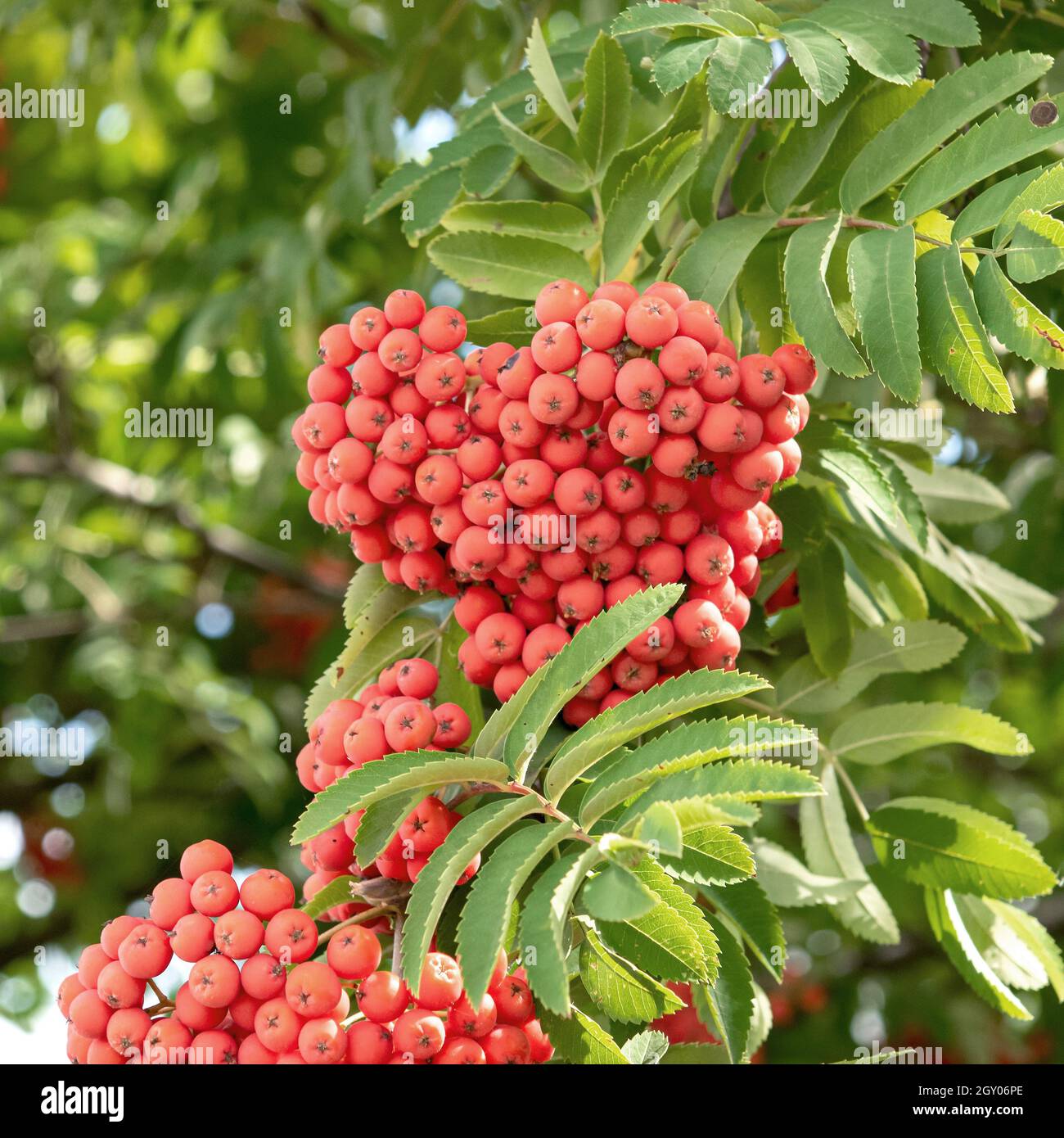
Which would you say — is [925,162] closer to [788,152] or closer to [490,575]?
[788,152]

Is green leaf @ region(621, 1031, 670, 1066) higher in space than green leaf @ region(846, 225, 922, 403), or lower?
lower

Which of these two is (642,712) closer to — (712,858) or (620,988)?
(712,858)

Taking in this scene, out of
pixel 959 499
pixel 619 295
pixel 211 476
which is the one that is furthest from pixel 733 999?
pixel 211 476

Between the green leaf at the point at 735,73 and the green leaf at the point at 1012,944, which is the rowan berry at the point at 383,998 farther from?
the green leaf at the point at 735,73

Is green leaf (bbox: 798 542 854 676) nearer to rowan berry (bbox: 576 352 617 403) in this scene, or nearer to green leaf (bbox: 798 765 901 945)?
green leaf (bbox: 798 765 901 945)

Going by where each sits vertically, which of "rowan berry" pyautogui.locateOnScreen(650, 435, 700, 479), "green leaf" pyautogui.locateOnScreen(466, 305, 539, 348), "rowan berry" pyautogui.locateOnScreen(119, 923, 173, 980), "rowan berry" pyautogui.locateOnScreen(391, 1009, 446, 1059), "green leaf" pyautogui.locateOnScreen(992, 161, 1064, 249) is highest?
"green leaf" pyautogui.locateOnScreen(992, 161, 1064, 249)

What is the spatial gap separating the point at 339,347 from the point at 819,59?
76 centimetres

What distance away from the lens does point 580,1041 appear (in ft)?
5.51

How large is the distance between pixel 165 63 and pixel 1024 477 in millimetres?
3458

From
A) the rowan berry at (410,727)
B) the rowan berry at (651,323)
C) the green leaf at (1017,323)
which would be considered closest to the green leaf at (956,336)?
the green leaf at (1017,323)

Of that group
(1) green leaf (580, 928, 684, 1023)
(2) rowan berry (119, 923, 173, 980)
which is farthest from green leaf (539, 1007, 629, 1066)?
(2) rowan berry (119, 923, 173, 980)

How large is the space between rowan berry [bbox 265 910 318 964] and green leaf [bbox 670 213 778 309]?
1.00m

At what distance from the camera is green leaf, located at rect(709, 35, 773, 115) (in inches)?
66.8
